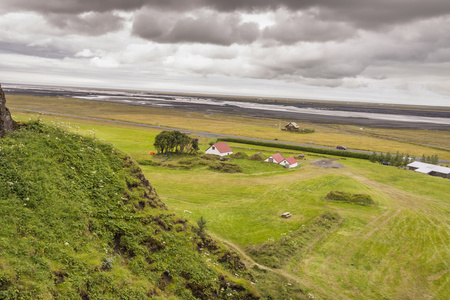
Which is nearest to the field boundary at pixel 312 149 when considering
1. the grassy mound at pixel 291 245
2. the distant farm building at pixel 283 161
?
the distant farm building at pixel 283 161

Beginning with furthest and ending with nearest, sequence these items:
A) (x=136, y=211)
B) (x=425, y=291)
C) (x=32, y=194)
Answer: (x=425, y=291), (x=136, y=211), (x=32, y=194)

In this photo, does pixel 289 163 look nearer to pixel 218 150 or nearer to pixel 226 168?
pixel 226 168

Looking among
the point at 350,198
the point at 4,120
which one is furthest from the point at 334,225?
the point at 4,120

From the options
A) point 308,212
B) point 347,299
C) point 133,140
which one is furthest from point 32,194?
point 133,140

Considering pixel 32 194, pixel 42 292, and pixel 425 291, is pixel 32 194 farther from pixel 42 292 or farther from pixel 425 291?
pixel 425 291

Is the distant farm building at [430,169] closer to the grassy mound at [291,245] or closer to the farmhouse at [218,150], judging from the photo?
the grassy mound at [291,245]

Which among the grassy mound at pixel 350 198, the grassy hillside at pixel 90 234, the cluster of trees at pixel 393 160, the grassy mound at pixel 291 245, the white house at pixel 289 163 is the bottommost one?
the grassy mound at pixel 291 245

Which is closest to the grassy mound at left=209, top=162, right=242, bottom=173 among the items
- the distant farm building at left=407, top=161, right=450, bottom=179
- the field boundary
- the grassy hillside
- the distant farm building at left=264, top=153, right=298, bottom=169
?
the distant farm building at left=264, top=153, right=298, bottom=169
